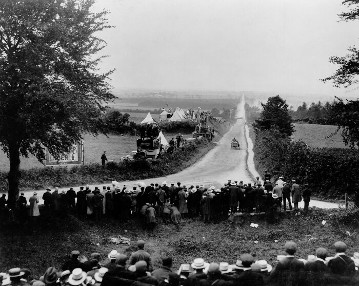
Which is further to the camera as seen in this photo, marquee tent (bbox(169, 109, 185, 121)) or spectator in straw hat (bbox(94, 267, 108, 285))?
marquee tent (bbox(169, 109, 185, 121))

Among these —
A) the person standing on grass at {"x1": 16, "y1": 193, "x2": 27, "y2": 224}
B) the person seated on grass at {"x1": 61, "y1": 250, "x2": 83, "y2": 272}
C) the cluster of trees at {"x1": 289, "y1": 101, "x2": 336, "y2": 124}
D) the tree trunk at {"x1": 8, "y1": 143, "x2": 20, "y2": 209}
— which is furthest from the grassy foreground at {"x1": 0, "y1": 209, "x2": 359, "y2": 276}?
the cluster of trees at {"x1": 289, "y1": 101, "x2": 336, "y2": 124}

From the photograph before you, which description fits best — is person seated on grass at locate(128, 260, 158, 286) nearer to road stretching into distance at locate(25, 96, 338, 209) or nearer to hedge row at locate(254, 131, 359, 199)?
road stretching into distance at locate(25, 96, 338, 209)

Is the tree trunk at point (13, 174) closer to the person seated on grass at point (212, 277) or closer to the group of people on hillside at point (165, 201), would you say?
the group of people on hillside at point (165, 201)

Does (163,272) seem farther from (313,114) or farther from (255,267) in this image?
(313,114)

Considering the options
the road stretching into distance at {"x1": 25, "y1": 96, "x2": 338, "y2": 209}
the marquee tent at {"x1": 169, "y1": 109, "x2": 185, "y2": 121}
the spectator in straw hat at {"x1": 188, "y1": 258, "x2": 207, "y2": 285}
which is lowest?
the road stretching into distance at {"x1": 25, "y1": 96, "x2": 338, "y2": 209}

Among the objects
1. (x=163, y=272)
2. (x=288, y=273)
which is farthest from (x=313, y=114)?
(x=163, y=272)

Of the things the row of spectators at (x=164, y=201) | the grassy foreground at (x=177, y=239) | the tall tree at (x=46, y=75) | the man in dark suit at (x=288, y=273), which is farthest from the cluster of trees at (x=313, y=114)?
the man in dark suit at (x=288, y=273)
